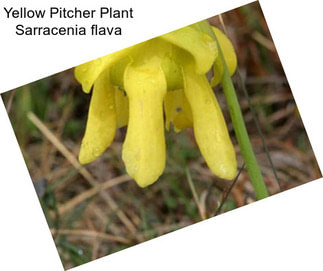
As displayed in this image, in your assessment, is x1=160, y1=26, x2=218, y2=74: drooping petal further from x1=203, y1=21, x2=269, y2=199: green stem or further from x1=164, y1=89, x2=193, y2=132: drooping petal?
x1=164, y1=89, x2=193, y2=132: drooping petal

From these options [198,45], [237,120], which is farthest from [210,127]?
[198,45]

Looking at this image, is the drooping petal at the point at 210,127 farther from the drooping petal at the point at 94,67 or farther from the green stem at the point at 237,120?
the drooping petal at the point at 94,67

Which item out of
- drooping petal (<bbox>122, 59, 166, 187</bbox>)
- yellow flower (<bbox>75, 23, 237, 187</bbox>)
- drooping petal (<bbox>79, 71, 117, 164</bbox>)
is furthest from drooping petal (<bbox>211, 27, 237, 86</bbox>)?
drooping petal (<bbox>79, 71, 117, 164</bbox>)

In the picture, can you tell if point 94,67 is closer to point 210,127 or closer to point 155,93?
point 155,93

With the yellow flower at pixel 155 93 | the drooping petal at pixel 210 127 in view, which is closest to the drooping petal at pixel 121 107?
the yellow flower at pixel 155 93

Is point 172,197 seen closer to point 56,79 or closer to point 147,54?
point 56,79
